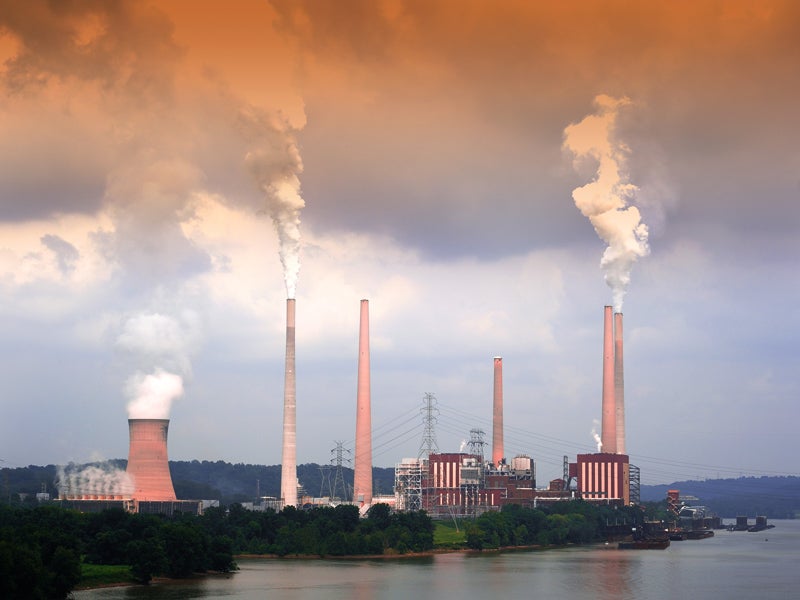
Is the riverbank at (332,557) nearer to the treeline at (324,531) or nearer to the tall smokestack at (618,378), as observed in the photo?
the treeline at (324,531)

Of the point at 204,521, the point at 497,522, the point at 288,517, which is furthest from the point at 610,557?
the point at 204,521

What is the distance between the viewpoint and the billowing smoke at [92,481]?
96681 millimetres

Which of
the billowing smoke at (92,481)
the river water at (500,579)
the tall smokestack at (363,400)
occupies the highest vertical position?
the tall smokestack at (363,400)

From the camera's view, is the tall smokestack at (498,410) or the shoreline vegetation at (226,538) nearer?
the shoreline vegetation at (226,538)

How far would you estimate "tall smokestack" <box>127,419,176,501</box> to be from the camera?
84.5 metres

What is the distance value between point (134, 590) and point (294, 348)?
32.8 m

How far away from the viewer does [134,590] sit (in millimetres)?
57188

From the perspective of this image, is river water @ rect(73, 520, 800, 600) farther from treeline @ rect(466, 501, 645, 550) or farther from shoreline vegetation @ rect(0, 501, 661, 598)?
treeline @ rect(466, 501, 645, 550)

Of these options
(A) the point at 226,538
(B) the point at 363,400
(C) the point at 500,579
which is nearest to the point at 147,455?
(A) the point at 226,538

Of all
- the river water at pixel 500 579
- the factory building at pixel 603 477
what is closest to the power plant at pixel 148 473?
the river water at pixel 500 579

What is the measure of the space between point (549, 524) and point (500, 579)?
136 feet

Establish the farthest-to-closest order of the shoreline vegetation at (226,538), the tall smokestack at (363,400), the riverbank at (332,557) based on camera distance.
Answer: the tall smokestack at (363,400) → the riverbank at (332,557) → the shoreline vegetation at (226,538)

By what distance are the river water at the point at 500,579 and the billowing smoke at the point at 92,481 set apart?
20.8 metres

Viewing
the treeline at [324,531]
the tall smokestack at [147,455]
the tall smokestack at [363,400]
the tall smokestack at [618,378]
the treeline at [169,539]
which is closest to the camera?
the treeline at [169,539]
